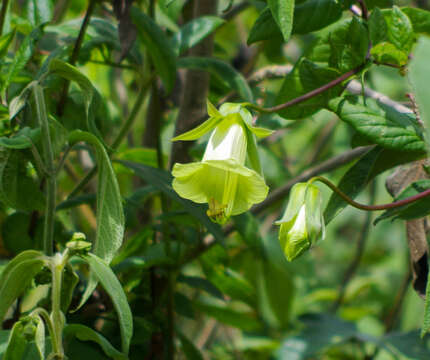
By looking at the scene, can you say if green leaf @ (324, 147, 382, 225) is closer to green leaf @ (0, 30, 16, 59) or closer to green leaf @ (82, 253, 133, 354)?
green leaf @ (82, 253, 133, 354)

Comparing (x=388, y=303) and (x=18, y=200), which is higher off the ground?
(x=18, y=200)

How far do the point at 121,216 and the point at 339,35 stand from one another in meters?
0.24

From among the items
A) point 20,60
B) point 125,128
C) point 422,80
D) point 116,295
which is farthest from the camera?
point 125,128

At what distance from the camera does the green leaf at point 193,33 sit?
0.59 meters

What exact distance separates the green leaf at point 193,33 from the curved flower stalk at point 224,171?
0.67ft

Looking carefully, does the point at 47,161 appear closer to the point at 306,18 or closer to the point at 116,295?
the point at 116,295

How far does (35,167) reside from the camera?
450 mm

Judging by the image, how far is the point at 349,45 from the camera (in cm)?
46

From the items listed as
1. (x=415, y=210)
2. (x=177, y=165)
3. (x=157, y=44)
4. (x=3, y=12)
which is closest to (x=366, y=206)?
(x=415, y=210)

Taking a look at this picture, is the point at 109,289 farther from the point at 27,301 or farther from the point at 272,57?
the point at 272,57

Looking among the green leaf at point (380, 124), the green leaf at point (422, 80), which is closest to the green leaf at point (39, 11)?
the green leaf at point (380, 124)

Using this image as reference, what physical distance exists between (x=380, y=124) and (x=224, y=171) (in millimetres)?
127

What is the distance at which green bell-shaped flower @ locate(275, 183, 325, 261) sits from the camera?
39 cm

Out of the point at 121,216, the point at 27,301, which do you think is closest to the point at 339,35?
the point at 121,216
